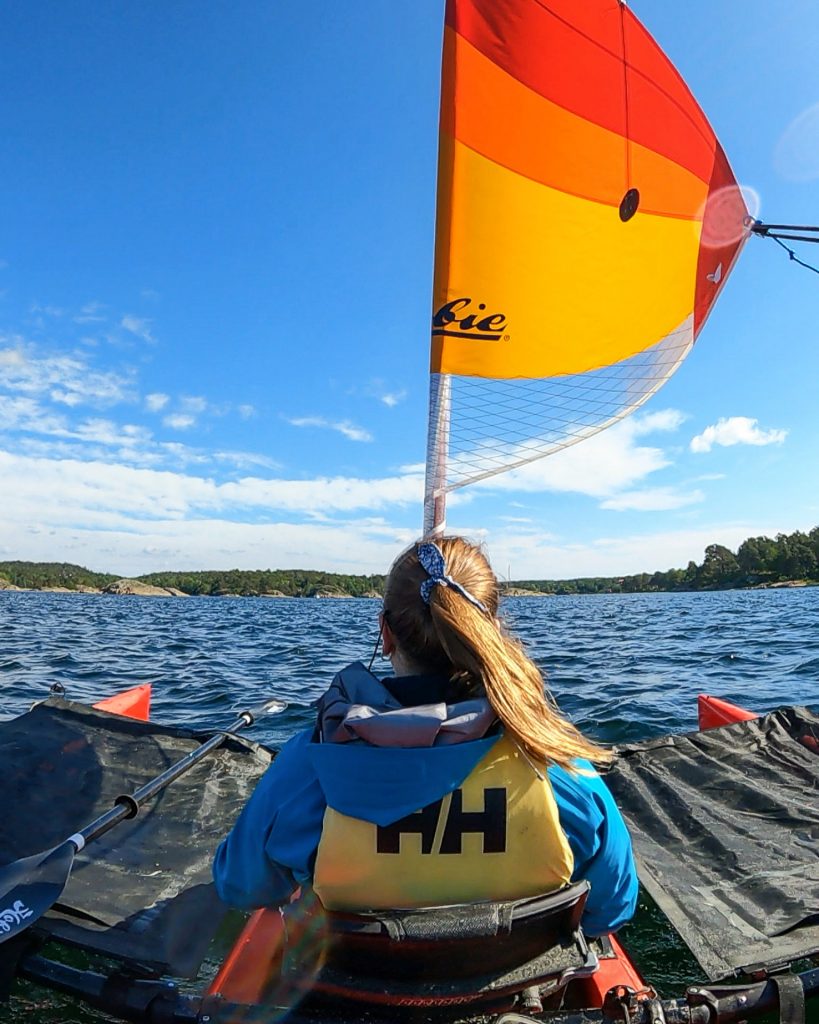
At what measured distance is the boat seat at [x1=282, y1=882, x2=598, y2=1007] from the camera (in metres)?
1.63

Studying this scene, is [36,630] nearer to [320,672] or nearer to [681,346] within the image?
[320,672]

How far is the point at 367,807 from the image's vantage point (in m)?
1.67

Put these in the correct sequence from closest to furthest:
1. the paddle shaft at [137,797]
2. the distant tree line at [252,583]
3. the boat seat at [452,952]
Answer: the boat seat at [452,952] < the paddle shaft at [137,797] < the distant tree line at [252,583]

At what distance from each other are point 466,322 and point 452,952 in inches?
137

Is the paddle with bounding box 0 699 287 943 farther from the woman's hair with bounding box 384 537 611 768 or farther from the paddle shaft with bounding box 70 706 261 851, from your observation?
the woman's hair with bounding box 384 537 611 768

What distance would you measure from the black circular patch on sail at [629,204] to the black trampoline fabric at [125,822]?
477 centimetres

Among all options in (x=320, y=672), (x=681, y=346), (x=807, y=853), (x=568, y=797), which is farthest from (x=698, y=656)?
(x=568, y=797)

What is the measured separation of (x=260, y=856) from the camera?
1.91 meters

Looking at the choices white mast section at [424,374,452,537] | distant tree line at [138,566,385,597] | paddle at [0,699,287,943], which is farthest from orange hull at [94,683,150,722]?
distant tree line at [138,566,385,597]

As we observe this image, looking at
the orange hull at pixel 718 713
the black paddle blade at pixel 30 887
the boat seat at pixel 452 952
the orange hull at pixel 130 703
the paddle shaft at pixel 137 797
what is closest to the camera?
the boat seat at pixel 452 952

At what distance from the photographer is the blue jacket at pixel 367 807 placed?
1.66m

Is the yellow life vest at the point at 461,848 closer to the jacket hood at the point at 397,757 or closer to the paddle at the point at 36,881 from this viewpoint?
the jacket hood at the point at 397,757

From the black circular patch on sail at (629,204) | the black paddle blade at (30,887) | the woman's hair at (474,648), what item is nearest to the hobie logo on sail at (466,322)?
the black circular patch on sail at (629,204)

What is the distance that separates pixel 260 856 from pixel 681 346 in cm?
471
